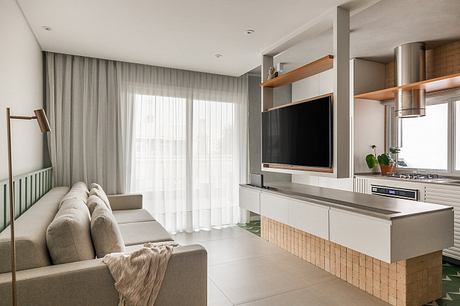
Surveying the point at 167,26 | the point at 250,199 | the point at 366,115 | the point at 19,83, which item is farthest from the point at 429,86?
the point at 19,83

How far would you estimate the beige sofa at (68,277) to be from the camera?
4.89 feet

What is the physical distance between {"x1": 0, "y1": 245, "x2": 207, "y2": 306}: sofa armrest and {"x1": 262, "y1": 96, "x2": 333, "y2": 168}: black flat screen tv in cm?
157

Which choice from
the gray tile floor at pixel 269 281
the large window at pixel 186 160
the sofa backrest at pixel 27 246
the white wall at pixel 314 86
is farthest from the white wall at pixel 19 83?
the white wall at pixel 314 86

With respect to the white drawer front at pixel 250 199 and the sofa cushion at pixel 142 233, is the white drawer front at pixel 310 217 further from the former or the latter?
the sofa cushion at pixel 142 233

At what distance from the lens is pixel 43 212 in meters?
2.20

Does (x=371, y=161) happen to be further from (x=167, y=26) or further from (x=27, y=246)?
(x=27, y=246)

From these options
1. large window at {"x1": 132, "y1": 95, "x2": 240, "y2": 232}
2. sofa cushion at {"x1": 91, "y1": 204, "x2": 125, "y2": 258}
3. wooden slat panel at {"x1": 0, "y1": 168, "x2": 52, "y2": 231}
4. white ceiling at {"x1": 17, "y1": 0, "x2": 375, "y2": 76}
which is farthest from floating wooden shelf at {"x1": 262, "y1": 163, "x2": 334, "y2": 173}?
wooden slat panel at {"x1": 0, "y1": 168, "x2": 52, "y2": 231}

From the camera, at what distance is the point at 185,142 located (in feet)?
15.1

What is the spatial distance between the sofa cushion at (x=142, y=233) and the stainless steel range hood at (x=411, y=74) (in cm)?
323

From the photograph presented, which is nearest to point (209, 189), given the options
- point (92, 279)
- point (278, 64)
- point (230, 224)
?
point (230, 224)

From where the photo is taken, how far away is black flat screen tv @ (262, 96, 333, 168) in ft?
9.05

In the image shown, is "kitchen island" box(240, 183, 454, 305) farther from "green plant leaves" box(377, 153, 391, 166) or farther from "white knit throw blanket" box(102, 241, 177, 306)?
"green plant leaves" box(377, 153, 391, 166)

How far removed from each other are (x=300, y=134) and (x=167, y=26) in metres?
1.77

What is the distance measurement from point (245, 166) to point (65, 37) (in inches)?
125
